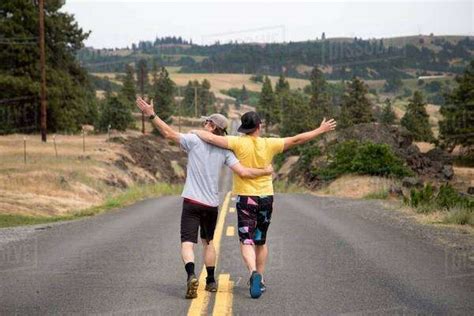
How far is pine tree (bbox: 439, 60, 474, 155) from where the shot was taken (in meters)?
62.4

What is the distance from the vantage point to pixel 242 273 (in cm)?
810

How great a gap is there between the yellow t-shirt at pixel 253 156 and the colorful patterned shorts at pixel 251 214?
→ 2.8 inches

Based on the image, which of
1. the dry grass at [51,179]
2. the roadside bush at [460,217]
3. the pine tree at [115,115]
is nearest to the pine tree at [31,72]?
the dry grass at [51,179]

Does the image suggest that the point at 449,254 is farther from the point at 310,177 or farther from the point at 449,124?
the point at 449,124

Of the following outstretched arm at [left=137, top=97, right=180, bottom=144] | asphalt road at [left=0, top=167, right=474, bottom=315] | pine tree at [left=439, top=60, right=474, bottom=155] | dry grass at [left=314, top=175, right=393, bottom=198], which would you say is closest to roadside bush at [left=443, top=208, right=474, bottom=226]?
asphalt road at [left=0, top=167, right=474, bottom=315]

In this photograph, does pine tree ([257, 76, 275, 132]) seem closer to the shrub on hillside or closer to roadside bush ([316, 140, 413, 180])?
roadside bush ([316, 140, 413, 180])

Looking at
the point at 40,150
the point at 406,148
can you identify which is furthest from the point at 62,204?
the point at 406,148

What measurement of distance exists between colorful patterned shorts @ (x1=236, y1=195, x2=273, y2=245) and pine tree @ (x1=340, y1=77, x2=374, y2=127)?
208ft

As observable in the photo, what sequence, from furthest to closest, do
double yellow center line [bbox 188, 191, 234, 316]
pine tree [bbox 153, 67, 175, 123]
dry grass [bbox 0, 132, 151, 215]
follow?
pine tree [bbox 153, 67, 175, 123] → dry grass [bbox 0, 132, 151, 215] → double yellow center line [bbox 188, 191, 234, 316]

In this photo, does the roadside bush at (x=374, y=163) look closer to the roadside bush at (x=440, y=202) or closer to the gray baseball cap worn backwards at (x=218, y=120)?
the roadside bush at (x=440, y=202)

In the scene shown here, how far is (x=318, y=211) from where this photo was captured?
17344mm

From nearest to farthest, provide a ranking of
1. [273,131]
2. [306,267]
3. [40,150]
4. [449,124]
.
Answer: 1. [306,267]
2. [40,150]
3. [449,124]
4. [273,131]

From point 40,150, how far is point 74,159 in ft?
14.5

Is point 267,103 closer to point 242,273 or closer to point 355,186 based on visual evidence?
point 355,186
